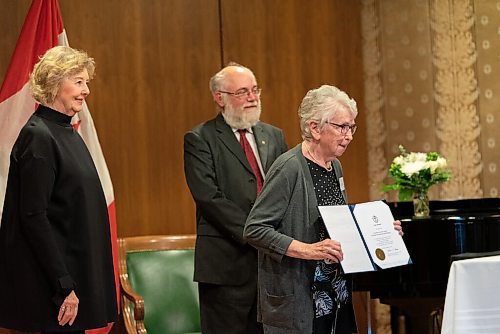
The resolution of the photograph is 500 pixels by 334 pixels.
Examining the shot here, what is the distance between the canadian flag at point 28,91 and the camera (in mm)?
4676

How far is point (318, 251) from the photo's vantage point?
3158 mm

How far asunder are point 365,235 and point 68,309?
1.15 metres

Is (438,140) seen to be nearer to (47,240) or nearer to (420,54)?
(420,54)

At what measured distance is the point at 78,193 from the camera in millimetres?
3236

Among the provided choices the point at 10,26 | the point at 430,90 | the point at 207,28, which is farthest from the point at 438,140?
the point at 10,26

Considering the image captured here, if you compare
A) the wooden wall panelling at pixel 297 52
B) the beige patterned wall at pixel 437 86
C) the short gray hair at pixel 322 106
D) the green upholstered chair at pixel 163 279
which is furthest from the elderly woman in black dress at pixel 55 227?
the beige patterned wall at pixel 437 86

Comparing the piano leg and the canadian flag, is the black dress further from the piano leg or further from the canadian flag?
the piano leg

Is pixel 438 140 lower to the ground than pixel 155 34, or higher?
lower

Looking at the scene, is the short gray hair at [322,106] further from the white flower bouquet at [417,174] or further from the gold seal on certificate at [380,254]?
the white flower bouquet at [417,174]

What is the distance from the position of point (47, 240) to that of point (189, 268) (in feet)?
7.54

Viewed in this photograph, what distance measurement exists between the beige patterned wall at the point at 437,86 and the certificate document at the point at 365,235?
3.07 meters

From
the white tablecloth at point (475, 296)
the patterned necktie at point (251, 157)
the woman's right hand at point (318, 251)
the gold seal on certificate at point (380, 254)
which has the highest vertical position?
the patterned necktie at point (251, 157)

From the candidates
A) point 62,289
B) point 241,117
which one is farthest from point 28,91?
point 62,289

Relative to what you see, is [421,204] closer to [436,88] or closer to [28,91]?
[436,88]
